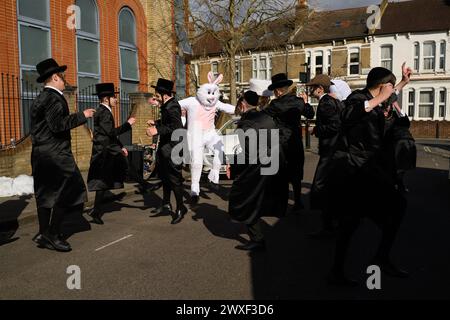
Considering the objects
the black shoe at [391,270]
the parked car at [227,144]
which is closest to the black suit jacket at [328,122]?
the black shoe at [391,270]

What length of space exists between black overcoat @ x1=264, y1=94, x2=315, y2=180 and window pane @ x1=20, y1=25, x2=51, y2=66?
9270 millimetres

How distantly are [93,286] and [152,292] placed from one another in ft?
Answer: 2.02

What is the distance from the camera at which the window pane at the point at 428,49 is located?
3588 centimetres

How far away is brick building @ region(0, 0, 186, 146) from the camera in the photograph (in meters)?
11.9

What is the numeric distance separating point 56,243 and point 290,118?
3.68 meters

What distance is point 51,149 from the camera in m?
5.23

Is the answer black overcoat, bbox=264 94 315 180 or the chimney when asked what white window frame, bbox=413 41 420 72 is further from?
black overcoat, bbox=264 94 315 180

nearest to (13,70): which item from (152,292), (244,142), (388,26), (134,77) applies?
(134,77)

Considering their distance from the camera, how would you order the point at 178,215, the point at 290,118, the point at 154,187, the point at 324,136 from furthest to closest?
the point at 154,187 → the point at 178,215 → the point at 290,118 → the point at 324,136

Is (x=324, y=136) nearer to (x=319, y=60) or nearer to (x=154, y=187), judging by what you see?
(x=154, y=187)

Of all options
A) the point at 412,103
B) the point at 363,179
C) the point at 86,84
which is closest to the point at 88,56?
the point at 86,84

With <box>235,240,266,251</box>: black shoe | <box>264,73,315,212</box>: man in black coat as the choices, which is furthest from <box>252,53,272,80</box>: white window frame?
<box>235,240,266,251</box>: black shoe
